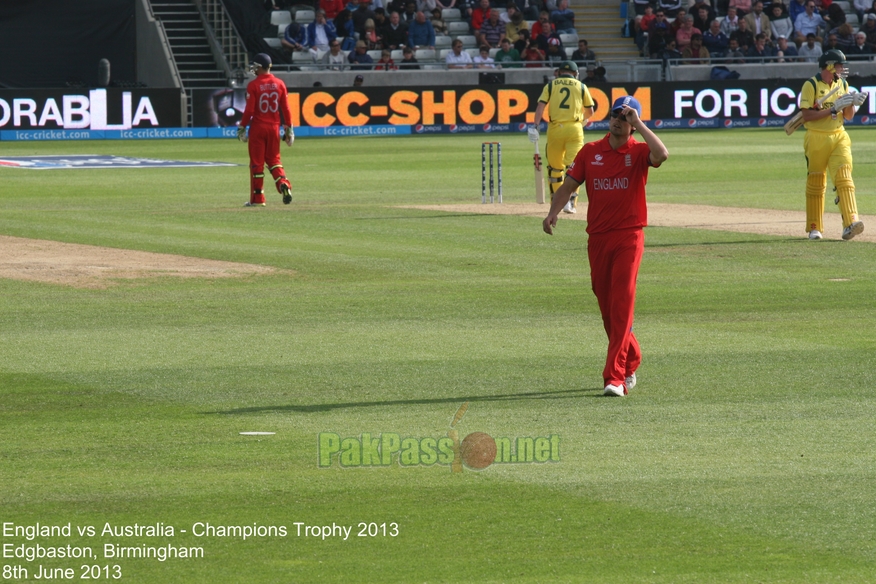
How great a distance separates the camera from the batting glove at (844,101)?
641 inches

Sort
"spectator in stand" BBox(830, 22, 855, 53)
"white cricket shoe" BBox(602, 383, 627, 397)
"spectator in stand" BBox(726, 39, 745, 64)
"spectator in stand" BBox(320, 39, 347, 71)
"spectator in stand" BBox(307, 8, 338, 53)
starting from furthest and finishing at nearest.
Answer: "spectator in stand" BBox(830, 22, 855, 53)
"spectator in stand" BBox(726, 39, 745, 64)
"spectator in stand" BBox(307, 8, 338, 53)
"spectator in stand" BBox(320, 39, 347, 71)
"white cricket shoe" BBox(602, 383, 627, 397)

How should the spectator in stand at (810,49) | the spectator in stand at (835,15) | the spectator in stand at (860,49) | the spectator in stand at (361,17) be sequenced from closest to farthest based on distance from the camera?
the spectator in stand at (361,17) < the spectator in stand at (860,49) < the spectator in stand at (810,49) < the spectator in stand at (835,15)

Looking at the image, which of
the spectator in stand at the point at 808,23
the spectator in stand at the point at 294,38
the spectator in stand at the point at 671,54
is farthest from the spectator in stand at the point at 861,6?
the spectator in stand at the point at 294,38

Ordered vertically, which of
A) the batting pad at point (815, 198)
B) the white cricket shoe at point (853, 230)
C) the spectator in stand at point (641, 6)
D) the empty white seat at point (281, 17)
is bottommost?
the white cricket shoe at point (853, 230)

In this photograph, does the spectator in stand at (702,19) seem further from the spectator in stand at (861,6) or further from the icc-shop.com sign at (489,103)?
Answer: the spectator in stand at (861,6)

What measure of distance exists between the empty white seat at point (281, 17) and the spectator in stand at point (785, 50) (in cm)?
1543

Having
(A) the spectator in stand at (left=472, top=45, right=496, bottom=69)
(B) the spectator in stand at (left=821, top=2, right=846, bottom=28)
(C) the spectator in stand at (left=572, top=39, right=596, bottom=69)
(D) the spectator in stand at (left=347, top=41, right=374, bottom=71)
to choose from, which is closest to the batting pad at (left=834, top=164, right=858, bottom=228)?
(D) the spectator in stand at (left=347, top=41, right=374, bottom=71)

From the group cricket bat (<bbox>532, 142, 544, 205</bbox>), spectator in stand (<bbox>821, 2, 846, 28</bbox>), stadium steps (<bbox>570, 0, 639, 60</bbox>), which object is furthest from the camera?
stadium steps (<bbox>570, 0, 639, 60</bbox>)

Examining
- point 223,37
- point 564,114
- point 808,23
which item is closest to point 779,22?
point 808,23

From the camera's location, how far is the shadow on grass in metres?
8.62

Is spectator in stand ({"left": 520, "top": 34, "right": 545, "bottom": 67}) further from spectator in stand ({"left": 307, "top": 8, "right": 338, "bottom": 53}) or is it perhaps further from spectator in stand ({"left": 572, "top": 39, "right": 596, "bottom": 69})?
spectator in stand ({"left": 307, "top": 8, "right": 338, "bottom": 53})

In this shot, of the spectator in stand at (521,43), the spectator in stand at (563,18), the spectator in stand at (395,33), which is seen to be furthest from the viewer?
the spectator in stand at (563,18)

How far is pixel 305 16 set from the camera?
148ft

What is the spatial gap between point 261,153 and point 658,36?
26205 millimetres
